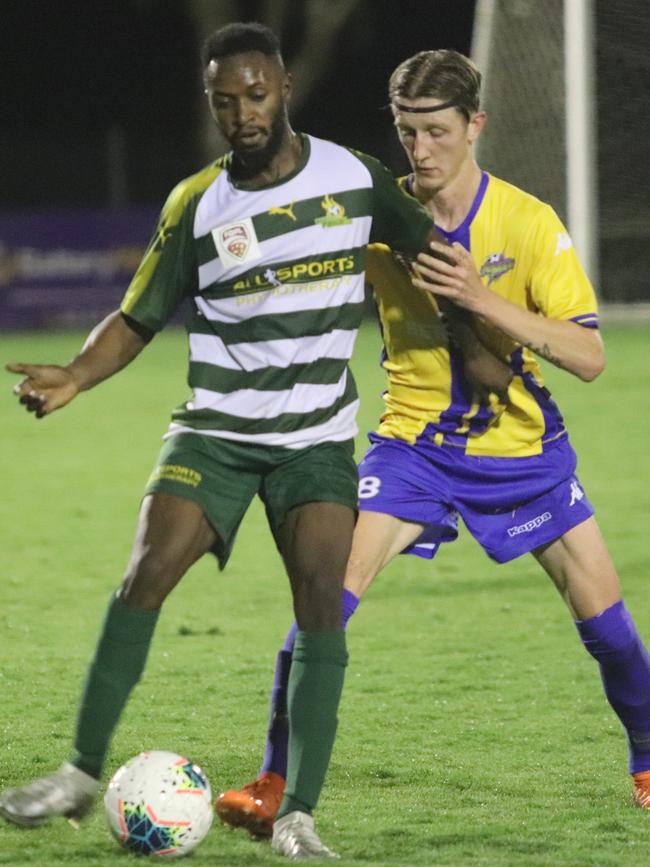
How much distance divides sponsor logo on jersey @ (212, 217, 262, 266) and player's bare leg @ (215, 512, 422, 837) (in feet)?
2.98

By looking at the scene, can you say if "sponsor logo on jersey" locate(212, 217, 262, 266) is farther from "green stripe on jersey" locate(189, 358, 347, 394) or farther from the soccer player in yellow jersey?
the soccer player in yellow jersey

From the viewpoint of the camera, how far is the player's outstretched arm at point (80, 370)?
13.2 feet

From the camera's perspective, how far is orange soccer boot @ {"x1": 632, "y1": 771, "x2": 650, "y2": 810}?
4.57m

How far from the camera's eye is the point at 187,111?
36.5 m

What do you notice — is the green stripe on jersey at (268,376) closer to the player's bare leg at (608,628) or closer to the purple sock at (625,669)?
the player's bare leg at (608,628)

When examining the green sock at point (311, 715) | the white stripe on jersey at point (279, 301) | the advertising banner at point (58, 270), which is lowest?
the advertising banner at point (58, 270)

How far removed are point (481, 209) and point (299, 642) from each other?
136 centimetres

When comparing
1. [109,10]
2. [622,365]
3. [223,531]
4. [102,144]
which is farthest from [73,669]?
[109,10]

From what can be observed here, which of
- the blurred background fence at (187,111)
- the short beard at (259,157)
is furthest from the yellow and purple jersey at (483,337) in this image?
the blurred background fence at (187,111)

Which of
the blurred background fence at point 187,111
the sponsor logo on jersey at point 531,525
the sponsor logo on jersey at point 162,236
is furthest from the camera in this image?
the blurred background fence at point 187,111

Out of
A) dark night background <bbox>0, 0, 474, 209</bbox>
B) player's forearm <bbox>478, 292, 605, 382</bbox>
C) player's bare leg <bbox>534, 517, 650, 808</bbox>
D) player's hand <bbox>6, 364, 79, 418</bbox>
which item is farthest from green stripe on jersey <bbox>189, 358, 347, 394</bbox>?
dark night background <bbox>0, 0, 474, 209</bbox>

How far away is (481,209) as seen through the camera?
467 centimetres

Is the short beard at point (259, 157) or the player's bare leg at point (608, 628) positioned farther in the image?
the player's bare leg at point (608, 628)

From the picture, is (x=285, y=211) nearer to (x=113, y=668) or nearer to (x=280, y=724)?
(x=113, y=668)
